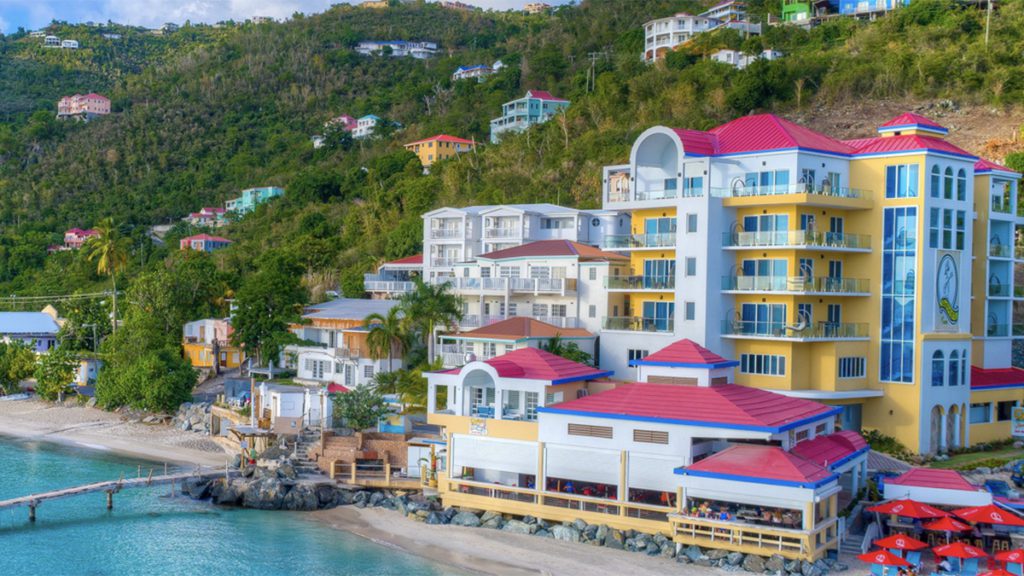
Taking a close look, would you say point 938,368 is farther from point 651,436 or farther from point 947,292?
point 651,436

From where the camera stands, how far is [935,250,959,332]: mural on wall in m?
37.5

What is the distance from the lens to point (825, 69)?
72.2 metres

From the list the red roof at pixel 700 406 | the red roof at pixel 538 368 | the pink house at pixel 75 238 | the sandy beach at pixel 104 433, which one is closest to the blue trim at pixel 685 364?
the red roof at pixel 700 406

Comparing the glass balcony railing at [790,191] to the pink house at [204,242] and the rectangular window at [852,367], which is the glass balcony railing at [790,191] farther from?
the pink house at [204,242]

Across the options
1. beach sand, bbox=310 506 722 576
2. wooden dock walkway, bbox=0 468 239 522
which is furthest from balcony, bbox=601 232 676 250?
wooden dock walkway, bbox=0 468 239 522

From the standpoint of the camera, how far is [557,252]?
152 ft

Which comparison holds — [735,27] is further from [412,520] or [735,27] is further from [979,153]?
[412,520]

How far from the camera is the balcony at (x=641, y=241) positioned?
40.0 meters

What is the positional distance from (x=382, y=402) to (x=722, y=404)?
15257 mm

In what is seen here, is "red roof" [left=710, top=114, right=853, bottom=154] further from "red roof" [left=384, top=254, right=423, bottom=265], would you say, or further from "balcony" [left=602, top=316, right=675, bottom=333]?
"red roof" [left=384, top=254, right=423, bottom=265]

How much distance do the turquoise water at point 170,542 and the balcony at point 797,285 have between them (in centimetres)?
1701

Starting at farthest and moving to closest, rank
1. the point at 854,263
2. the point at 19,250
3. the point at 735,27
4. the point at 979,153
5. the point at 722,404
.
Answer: the point at 19,250
the point at 735,27
the point at 979,153
the point at 854,263
the point at 722,404

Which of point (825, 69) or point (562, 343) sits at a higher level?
point (825, 69)

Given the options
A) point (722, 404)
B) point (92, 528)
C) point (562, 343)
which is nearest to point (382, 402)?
point (562, 343)
